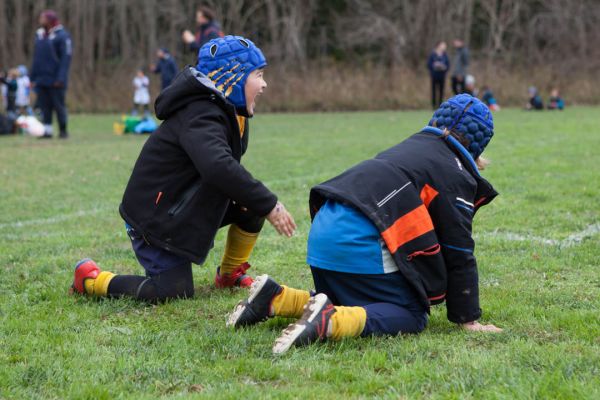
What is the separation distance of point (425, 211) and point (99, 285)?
1821 mm

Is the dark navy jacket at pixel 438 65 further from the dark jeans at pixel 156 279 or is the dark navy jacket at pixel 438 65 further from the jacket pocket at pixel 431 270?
the jacket pocket at pixel 431 270

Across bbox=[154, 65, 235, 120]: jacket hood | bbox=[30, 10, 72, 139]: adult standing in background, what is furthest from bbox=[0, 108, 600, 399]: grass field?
bbox=[30, 10, 72, 139]: adult standing in background

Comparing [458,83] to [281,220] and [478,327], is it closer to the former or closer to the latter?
[281,220]

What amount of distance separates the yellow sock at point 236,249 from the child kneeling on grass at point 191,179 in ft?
1.13

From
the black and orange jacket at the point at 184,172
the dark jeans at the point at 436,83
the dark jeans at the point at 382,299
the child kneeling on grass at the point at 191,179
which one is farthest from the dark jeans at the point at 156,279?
the dark jeans at the point at 436,83

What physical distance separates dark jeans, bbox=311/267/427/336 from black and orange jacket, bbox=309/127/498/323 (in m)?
0.09

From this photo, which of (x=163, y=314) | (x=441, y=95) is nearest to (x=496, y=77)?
(x=441, y=95)

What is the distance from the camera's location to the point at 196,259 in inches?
167

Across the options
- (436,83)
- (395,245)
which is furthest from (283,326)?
(436,83)

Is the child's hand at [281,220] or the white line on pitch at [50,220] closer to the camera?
the child's hand at [281,220]

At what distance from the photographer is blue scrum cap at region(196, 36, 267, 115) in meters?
4.14

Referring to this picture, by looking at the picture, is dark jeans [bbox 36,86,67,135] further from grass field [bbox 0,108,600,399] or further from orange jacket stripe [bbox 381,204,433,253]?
orange jacket stripe [bbox 381,204,433,253]

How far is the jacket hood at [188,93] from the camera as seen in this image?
4059 millimetres

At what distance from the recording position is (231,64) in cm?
414
